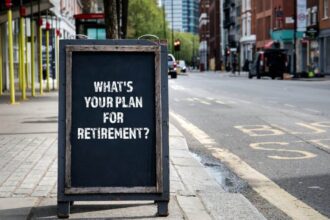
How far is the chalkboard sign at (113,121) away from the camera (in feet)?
18.7

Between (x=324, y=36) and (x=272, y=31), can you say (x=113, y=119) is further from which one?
(x=272, y=31)

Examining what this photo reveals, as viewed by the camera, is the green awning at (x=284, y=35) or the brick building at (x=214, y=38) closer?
the green awning at (x=284, y=35)

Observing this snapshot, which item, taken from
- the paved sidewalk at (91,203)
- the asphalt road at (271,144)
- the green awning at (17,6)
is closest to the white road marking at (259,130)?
the asphalt road at (271,144)

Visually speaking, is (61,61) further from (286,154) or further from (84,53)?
(286,154)

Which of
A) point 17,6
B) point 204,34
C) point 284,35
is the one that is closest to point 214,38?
point 204,34

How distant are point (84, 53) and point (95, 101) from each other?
414 mm

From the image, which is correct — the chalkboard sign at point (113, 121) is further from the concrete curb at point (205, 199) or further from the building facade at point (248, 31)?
the building facade at point (248, 31)

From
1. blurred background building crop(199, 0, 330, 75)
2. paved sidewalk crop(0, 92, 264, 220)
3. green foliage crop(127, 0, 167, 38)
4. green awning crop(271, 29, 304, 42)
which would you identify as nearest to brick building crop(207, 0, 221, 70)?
blurred background building crop(199, 0, 330, 75)

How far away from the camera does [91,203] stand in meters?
6.25

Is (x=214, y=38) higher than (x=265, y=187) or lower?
higher

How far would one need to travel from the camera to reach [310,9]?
205 feet

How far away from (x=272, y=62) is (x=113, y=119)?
51814 mm

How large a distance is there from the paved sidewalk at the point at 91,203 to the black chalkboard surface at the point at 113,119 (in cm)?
34

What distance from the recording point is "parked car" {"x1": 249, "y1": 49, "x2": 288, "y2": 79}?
184 feet
